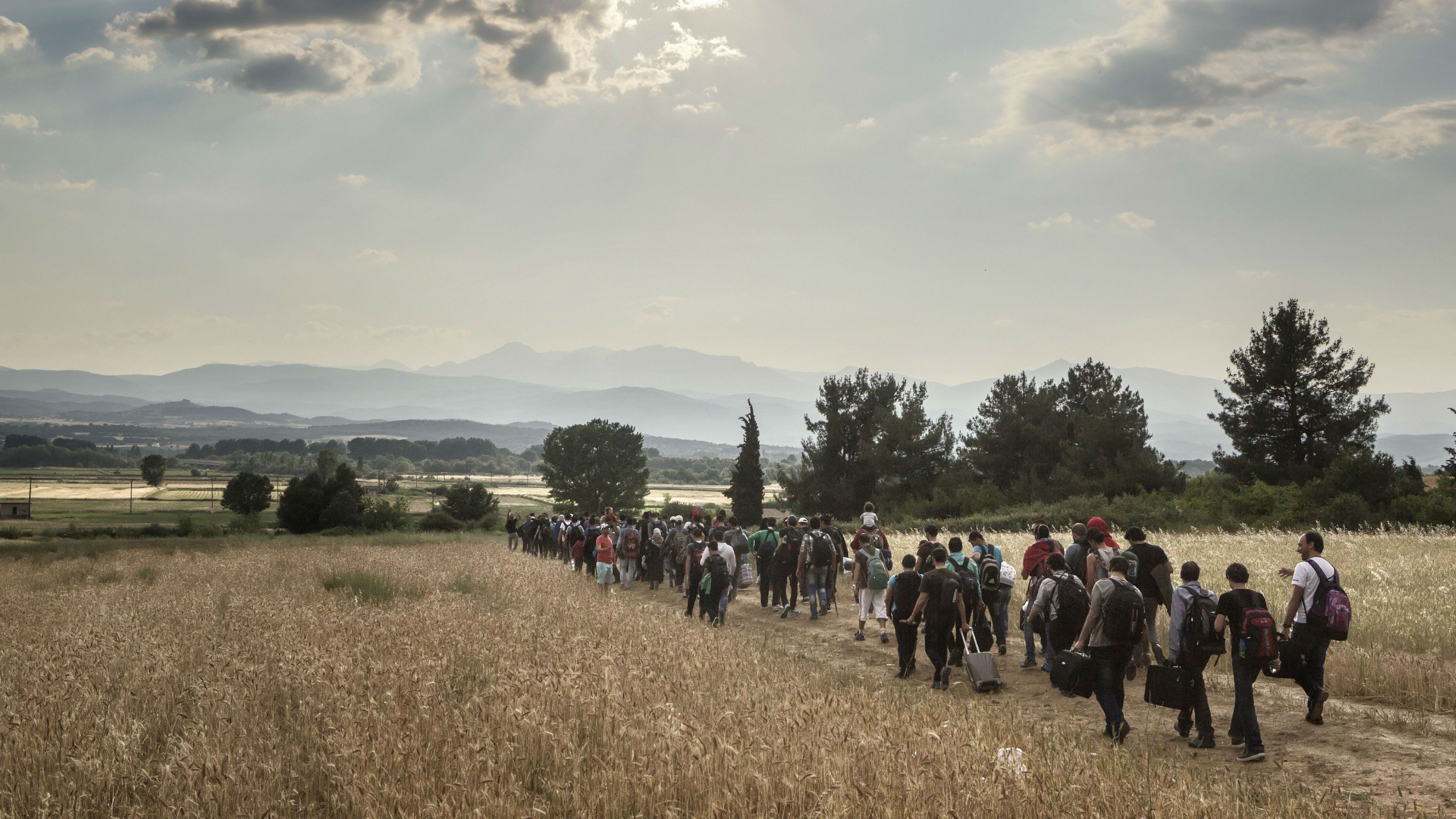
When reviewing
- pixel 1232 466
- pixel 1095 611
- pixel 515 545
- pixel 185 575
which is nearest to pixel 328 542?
pixel 515 545

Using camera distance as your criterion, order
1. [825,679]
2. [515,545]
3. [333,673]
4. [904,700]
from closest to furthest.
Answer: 1. [333,673]
2. [904,700]
3. [825,679]
4. [515,545]

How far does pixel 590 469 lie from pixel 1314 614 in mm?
86287

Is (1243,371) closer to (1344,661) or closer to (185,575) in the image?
(1344,661)

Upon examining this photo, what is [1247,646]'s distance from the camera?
7.61 meters

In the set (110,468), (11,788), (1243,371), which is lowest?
(110,468)

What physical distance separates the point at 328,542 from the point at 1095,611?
41509 mm

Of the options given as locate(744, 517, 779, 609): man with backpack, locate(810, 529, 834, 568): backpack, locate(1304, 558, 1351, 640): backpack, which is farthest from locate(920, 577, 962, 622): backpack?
locate(744, 517, 779, 609): man with backpack

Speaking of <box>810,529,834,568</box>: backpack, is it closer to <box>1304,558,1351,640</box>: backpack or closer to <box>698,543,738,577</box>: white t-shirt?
<box>698,543,738,577</box>: white t-shirt

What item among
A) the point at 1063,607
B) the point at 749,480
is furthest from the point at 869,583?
the point at 749,480

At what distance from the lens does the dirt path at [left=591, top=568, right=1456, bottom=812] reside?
273 inches

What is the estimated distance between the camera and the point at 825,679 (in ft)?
30.4

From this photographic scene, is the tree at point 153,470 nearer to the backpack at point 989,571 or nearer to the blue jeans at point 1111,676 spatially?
the backpack at point 989,571

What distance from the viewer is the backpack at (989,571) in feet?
40.1

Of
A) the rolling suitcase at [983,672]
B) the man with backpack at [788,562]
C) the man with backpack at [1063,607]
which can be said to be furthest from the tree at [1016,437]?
the man with backpack at [1063,607]
